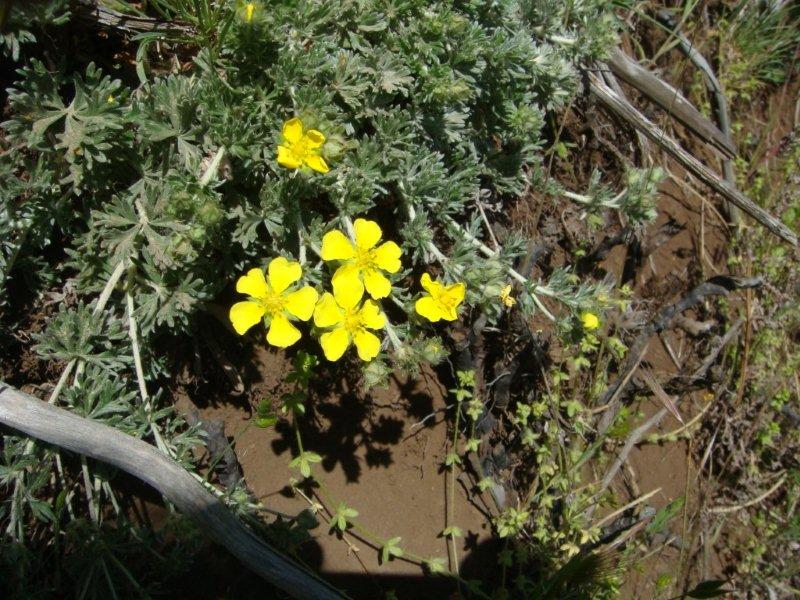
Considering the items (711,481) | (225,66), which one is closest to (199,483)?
(225,66)

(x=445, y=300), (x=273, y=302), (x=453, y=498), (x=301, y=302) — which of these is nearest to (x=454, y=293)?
(x=445, y=300)

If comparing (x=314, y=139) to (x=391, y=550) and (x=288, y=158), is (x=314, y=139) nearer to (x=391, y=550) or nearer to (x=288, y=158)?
(x=288, y=158)

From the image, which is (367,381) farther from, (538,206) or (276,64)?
(538,206)

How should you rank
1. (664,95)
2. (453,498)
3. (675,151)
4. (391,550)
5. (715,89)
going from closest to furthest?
1. (391,550)
2. (453,498)
3. (675,151)
4. (664,95)
5. (715,89)

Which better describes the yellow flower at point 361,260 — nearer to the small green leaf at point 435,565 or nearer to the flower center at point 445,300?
the flower center at point 445,300

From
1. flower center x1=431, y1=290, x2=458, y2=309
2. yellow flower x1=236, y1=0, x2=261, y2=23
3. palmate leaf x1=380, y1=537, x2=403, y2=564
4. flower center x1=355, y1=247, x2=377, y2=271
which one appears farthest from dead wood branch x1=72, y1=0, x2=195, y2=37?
palmate leaf x1=380, y1=537, x2=403, y2=564

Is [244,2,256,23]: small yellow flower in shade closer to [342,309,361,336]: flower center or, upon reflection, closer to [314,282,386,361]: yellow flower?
[314,282,386,361]: yellow flower

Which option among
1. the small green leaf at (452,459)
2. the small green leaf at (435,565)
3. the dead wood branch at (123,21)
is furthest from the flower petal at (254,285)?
the small green leaf at (435,565)
